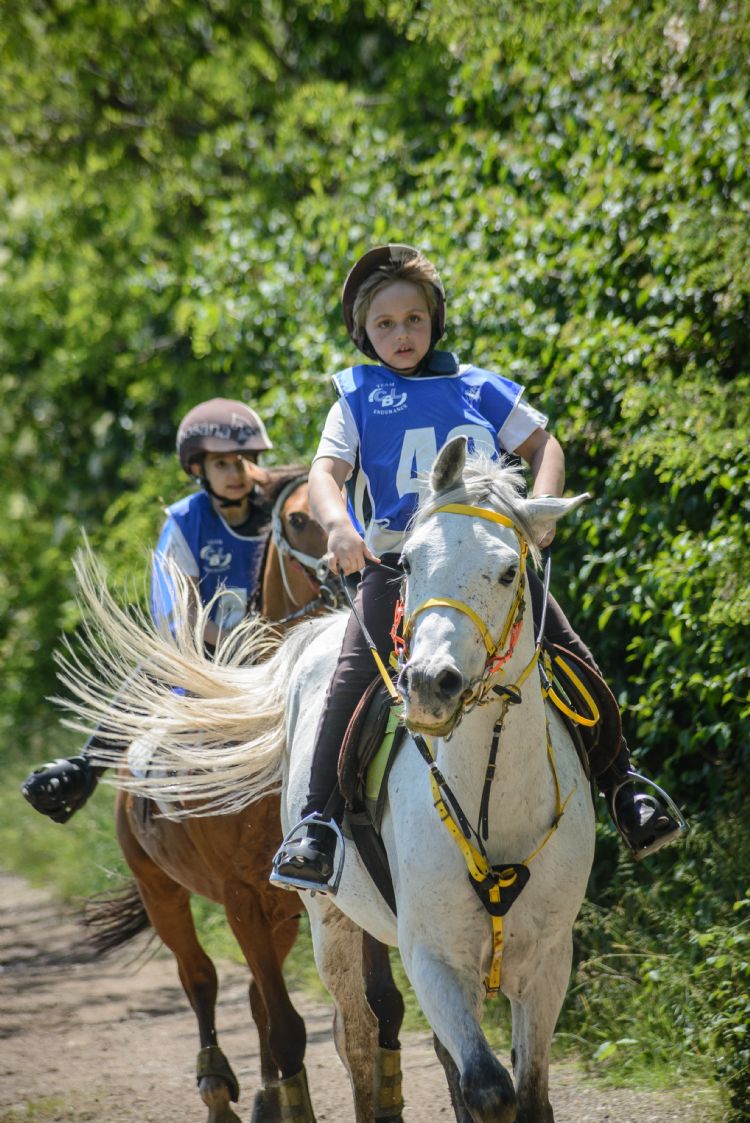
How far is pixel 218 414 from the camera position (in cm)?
601

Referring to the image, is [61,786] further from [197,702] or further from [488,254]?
[488,254]

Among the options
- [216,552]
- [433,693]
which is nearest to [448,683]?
[433,693]

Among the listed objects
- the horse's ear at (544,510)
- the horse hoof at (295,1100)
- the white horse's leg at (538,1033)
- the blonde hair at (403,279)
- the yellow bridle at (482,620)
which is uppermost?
the blonde hair at (403,279)

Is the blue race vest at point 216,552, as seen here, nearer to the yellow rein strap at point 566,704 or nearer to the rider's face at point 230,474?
the rider's face at point 230,474

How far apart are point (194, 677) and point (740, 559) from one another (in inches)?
88.2

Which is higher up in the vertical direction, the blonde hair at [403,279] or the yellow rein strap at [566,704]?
the blonde hair at [403,279]

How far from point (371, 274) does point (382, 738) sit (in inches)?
60.8

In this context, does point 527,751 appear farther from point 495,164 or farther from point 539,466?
point 495,164

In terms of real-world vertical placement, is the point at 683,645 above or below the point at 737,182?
below

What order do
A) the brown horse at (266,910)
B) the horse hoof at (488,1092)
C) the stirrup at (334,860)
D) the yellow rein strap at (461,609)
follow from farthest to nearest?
the brown horse at (266,910)
the stirrup at (334,860)
the horse hoof at (488,1092)
the yellow rein strap at (461,609)

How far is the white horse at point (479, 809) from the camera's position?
120 inches

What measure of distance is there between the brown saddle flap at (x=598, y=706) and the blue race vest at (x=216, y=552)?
7.18 feet

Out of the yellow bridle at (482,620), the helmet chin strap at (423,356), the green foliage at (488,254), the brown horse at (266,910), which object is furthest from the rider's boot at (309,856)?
the green foliage at (488,254)

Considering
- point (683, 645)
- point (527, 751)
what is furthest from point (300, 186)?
point (527, 751)
